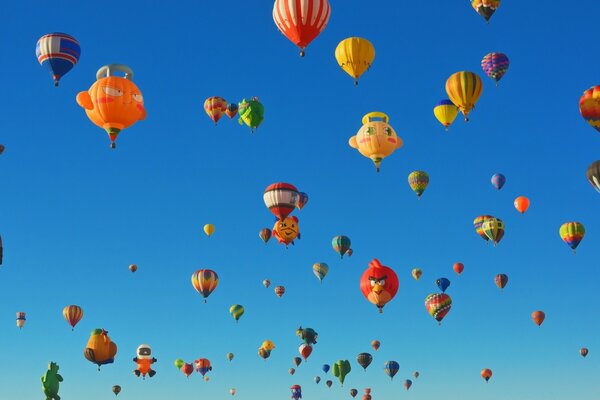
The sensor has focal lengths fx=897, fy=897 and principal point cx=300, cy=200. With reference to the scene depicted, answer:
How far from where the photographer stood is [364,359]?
6272 centimetres

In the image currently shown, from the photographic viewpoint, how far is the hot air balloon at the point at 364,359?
62.8m

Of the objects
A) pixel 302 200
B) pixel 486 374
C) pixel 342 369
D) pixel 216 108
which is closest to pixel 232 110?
pixel 216 108

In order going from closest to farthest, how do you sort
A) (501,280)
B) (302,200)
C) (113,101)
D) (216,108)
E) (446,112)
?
(113,101) → (446,112) → (216,108) → (302,200) → (501,280)

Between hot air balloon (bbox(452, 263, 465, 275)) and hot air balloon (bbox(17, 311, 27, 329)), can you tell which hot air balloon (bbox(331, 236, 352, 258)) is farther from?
hot air balloon (bbox(17, 311, 27, 329))

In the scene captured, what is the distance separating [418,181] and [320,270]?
11.2 meters

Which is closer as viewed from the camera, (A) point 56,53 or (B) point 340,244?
(A) point 56,53

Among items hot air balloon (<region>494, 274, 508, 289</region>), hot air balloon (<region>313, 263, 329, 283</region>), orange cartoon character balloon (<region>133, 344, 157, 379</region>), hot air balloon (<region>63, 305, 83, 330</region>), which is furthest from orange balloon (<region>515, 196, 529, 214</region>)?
hot air balloon (<region>63, 305, 83, 330</region>)

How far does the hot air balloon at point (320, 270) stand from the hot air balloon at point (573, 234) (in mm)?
15568

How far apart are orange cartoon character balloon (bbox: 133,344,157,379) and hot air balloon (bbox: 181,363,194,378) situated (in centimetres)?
1858

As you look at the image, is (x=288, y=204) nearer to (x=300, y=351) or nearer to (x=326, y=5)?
(x=326, y=5)

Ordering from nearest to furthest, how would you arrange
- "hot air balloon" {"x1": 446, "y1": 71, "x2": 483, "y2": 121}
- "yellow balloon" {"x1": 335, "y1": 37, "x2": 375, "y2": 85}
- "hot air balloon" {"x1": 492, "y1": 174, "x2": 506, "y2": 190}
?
"yellow balloon" {"x1": 335, "y1": 37, "x2": 375, "y2": 85} → "hot air balloon" {"x1": 446, "y1": 71, "x2": 483, "y2": 121} → "hot air balloon" {"x1": 492, "y1": 174, "x2": 506, "y2": 190}

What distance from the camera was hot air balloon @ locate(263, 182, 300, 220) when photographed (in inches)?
1636

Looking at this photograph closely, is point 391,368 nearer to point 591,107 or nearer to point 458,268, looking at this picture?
point 458,268

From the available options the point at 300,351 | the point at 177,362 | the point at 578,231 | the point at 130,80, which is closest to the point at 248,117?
the point at 130,80
